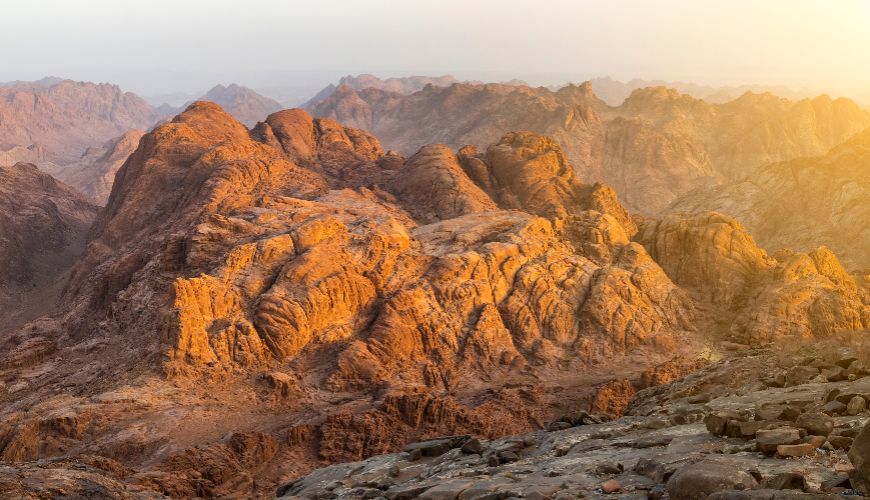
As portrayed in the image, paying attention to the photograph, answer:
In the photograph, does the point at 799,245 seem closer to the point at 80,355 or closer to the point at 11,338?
the point at 80,355

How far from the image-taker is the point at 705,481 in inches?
447

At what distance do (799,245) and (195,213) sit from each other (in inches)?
2222

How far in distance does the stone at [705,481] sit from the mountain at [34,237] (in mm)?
61322

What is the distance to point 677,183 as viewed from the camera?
353ft

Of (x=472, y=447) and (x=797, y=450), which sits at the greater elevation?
(x=797, y=450)

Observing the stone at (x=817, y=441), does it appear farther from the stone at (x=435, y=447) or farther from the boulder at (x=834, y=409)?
the stone at (x=435, y=447)

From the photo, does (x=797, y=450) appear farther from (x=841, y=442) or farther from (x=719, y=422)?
(x=719, y=422)

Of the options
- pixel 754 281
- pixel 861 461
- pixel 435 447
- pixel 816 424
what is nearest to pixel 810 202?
pixel 754 281

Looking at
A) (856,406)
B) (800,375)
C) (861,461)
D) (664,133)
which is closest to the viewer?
(861,461)

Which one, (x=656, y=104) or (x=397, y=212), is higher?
(x=656, y=104)

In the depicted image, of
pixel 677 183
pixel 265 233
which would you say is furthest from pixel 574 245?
pixel 677 183

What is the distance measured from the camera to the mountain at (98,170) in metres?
143

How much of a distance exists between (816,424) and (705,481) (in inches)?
158

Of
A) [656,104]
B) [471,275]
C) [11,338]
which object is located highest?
[656,104]
